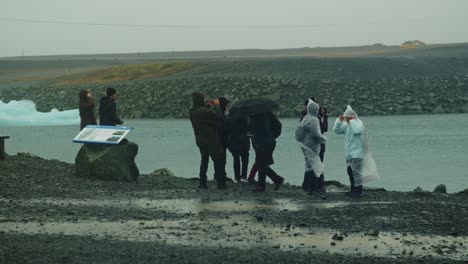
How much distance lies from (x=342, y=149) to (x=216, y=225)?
88.3 feet

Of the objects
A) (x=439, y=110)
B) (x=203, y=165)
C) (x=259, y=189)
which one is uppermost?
(x=203, y=165)

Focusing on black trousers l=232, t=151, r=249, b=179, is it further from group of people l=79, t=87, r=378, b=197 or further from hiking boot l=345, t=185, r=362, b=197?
hiking boot l=345, t=185, r=362, b=197

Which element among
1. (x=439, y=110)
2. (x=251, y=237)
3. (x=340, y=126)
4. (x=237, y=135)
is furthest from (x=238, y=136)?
(x=439, y=110)

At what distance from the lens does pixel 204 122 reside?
16125 mm

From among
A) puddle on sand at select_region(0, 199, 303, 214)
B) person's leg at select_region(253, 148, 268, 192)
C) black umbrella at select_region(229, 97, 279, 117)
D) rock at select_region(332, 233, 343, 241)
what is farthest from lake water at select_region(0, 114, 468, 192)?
rock at select_region(332, 233, 343, 241)

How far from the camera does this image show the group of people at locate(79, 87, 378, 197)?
15508 millimetres

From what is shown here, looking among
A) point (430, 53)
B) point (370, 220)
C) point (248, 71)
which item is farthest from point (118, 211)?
point (430, 53)

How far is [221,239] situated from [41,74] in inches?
4188

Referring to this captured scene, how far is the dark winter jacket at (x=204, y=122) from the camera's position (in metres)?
16.1

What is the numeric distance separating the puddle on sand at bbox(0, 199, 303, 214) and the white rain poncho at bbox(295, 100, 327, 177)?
1.18 m

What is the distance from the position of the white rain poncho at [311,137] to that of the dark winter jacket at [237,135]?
53.2 inches

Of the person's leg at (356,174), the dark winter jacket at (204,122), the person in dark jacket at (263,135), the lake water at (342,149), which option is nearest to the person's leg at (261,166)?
the person in dark jacket at (263,135)

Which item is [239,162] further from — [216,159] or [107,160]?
[107,160]

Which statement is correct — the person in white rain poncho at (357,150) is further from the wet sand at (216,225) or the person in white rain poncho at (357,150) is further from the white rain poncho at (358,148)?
the wet sand at (216,225)
